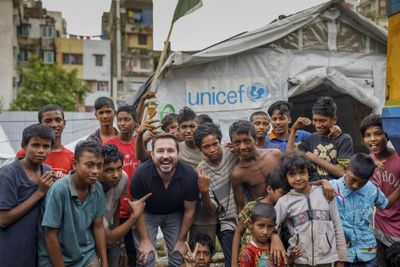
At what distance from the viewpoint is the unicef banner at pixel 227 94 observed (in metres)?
6.95

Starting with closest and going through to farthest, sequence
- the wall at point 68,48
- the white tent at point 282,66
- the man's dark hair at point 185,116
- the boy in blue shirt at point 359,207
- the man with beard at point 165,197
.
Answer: the boy in blue shirt at point 359,207 → the man with beard at point 165,197 → the man's dark hair at point 185,116 → the white tent at point 282,66 → the wall at point 68,48

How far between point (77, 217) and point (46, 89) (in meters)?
22.4

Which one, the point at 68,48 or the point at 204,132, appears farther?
the point at 68,48

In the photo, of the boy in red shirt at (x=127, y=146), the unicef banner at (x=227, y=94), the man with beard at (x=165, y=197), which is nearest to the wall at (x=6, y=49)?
the unicef banner at (x=227, y=94)

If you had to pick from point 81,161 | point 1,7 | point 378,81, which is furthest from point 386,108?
point 1,7

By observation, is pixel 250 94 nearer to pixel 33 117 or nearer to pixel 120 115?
pixel 120 115

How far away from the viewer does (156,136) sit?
3697 millimetres

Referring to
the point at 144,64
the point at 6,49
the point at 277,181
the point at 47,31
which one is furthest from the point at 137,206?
the point at 47,31

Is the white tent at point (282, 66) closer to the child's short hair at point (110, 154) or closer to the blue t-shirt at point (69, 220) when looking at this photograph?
the child's short hair at point (110, 154)

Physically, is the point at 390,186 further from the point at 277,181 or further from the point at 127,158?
the point at 127,158

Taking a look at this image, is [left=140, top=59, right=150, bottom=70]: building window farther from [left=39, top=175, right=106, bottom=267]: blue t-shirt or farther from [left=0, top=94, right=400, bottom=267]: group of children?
[left=39, top=175, right=106, bottom=267]: blue t-shirt

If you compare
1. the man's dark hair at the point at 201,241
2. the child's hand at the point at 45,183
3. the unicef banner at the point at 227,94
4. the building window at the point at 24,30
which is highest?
the building window at the point at 24,30

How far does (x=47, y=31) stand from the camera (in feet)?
126

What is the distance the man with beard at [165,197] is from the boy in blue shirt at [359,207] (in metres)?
1.15
